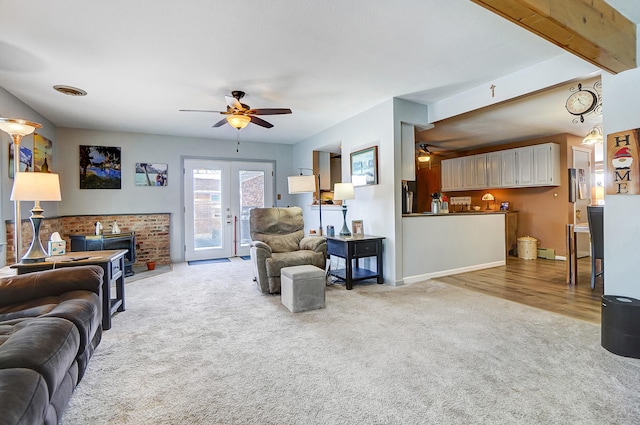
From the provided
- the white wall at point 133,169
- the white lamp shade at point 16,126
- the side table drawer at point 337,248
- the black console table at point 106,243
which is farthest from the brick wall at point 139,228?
the side table drawer at point 337,248

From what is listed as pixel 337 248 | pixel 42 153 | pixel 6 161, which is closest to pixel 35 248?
pixel 6 161

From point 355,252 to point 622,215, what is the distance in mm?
2601

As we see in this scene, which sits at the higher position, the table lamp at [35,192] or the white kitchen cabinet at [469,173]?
the white kitchen cabinet at [469,173]

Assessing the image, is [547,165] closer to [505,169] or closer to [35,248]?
[505,169]

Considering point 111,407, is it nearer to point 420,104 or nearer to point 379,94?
point 379,94

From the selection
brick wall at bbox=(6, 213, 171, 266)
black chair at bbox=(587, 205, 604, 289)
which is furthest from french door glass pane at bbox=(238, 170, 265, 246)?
black chair at bbox=(587, 205, 604, 289)

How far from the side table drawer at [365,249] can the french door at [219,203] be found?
10.9 feet

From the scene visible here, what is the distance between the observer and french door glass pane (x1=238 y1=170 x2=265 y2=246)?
681cm

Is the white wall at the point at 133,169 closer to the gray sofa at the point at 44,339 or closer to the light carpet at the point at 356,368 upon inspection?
A: the light carpet at the point at 356,368

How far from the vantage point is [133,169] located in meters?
5.99

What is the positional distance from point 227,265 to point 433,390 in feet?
15.2

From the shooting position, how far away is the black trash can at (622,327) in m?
2.22

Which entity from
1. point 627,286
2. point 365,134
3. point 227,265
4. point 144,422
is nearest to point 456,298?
point 627,286

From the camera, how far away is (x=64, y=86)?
3.67 metres
